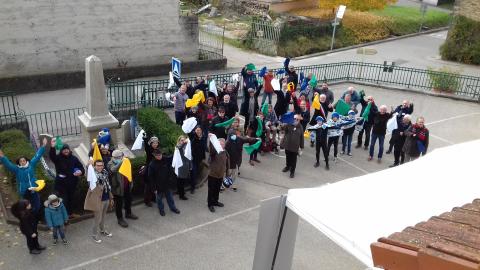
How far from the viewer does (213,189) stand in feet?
30.7

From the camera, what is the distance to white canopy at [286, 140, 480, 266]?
523cm

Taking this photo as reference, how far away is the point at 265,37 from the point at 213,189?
17393 millimetres

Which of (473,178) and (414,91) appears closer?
(473,178)

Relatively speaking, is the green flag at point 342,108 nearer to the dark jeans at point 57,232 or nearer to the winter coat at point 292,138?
the winter coat at point 292,138

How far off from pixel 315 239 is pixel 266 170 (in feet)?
9.27

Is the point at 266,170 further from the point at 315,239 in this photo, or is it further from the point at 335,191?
the point at 335,191

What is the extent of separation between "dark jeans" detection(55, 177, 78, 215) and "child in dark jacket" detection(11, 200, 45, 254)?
0.82 m

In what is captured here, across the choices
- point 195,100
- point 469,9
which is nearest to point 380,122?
point 195,100

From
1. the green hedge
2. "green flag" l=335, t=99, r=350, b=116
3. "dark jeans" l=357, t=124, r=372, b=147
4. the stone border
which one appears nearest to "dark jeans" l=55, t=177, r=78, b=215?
"green flag" l=335, t=99, r=350, b=116

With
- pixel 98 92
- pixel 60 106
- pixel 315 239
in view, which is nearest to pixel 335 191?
pixel 315 239

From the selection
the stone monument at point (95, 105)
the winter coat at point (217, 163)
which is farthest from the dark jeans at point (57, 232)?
the winter coat at point (217, 163)

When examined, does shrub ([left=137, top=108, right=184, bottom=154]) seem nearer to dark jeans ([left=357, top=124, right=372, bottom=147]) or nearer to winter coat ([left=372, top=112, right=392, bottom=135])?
winter coat ([left=372, top=112, right=392, bottom=135])

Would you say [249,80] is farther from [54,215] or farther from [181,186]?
[54,215]

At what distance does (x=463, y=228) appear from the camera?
407 centimetres
